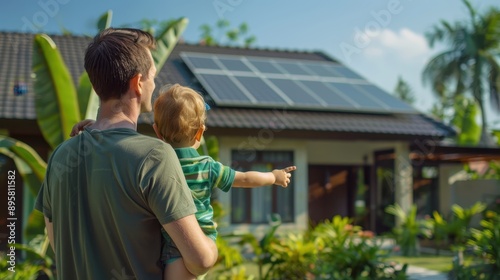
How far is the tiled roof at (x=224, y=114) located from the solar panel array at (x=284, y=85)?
0.27m

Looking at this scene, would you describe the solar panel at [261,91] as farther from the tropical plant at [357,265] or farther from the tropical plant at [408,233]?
the tropical plant at [357,265]

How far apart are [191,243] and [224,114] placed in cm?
1074

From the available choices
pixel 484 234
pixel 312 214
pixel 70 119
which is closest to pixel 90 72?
pixel 70 119

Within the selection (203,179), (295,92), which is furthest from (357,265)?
(295,92)

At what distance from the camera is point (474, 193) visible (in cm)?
1588

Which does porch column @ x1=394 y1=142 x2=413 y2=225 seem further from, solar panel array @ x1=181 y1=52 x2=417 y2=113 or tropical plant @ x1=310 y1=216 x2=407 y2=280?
tropical plant @ x1=310 y1=216 x2=407 y2=280

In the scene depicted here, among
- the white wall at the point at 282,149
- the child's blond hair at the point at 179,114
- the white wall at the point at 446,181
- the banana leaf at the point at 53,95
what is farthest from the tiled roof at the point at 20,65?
the white wall at the point at 446,181

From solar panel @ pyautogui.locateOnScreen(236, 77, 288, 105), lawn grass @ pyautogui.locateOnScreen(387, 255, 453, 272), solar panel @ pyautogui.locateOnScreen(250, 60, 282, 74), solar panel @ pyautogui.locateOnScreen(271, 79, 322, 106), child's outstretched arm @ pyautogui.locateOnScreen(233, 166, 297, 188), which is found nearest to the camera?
child's outstretched arm @ pyautogui.locateOnScreen(233, 166, 297, 188)

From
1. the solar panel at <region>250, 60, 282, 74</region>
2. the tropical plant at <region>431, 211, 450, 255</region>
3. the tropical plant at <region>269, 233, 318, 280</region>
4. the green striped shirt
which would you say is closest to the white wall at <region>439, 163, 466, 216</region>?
the tropical plant at <region>431, 211, 450, 255</region>

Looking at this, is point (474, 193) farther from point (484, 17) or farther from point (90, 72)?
point (484, 17)

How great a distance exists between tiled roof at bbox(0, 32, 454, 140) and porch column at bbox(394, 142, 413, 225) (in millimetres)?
713

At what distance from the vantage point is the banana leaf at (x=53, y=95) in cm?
Answer: 629

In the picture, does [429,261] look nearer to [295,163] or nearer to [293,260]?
[295,163]

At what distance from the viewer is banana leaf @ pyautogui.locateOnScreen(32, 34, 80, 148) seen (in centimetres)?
629
